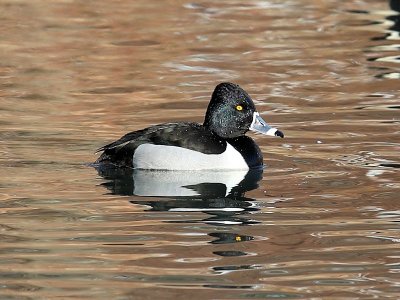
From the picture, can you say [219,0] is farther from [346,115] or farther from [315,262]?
[315,262]

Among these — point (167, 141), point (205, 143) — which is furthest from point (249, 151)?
point (167, 141)

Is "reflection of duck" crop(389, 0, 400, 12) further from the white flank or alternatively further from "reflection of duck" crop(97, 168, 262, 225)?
"reflection of duck" crop(97, 168, 262, 225)

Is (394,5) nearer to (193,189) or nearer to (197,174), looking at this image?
(197,174)

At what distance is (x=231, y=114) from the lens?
1244 centimetres

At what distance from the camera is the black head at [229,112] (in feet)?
40.9

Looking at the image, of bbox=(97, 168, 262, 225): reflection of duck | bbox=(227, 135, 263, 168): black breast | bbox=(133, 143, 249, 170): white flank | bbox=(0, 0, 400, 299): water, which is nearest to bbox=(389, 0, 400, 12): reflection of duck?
bbox=(0, 0, 400, 299): water

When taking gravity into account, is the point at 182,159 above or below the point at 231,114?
below

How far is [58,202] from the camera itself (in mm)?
10648

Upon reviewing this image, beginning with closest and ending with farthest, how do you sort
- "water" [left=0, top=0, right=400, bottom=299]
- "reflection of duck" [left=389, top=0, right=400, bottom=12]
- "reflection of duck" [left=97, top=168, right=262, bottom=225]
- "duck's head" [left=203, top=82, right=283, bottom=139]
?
"water" [left=0, top=0, right=400, bottom=299] → "reflection of duck" [left=97, top=168, right=262, bottom=225] → "duck's head" [left=203, top=82, right=283, bottom=139] → "reflection of duck" [left=389, top=0, right=400, bottom=12]

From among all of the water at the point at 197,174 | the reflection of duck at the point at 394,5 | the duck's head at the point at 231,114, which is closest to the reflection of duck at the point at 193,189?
the water at the point at 197,174

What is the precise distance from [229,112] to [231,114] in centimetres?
3

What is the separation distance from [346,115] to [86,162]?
3436 millimetres

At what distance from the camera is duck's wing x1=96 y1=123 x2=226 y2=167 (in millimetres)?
12016

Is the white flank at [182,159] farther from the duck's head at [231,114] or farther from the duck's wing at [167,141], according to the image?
the duck's head at [231,114]
